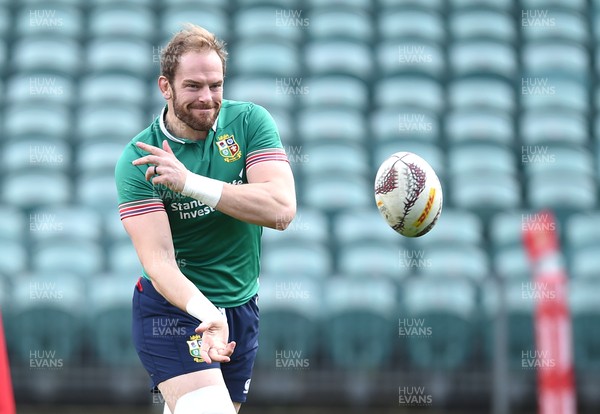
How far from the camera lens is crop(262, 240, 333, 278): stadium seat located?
991cm

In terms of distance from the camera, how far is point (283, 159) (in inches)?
188

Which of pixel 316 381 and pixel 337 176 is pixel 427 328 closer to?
pixel 316 381

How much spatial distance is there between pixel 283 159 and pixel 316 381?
458 cm

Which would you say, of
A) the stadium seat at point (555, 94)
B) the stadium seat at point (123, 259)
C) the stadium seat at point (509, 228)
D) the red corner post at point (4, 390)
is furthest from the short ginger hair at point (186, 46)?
the stadium seat at point (555, 94)

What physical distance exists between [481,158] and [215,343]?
829cm

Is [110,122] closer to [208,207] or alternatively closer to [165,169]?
[208,207]

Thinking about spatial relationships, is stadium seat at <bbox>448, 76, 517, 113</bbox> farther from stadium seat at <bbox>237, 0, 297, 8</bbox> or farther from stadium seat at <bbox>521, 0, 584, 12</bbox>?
stadium seat at <bbox>237, 0, 297, 8</bbox>

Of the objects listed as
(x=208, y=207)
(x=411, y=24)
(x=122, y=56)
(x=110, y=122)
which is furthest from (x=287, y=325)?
(x=411, y=24)

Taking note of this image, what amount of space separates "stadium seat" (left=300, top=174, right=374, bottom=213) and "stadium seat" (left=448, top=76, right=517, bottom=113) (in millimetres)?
2271

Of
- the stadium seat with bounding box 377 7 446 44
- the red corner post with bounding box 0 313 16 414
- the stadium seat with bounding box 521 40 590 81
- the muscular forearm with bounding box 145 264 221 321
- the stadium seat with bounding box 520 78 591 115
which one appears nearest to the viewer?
the muscular forearm with bounding box 145 264 221 321

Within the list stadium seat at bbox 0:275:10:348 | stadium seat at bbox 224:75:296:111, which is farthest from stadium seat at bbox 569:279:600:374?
stadium seat at bbox 0:275:10:348

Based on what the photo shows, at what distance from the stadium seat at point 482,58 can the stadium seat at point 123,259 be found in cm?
554

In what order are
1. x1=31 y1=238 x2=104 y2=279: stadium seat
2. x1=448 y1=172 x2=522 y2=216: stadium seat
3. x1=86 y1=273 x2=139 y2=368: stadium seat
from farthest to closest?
1. x1=448 y1=172 x2=522 y2=216: stadium seat
2. x1=31 y1=238 x2=104 y2=279: stadium seat
3. x1=86 y1=273 x2=139 y2=368: stadium seat

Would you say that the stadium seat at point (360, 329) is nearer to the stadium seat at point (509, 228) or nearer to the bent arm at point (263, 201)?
the stadium seat at point (509, 228)
